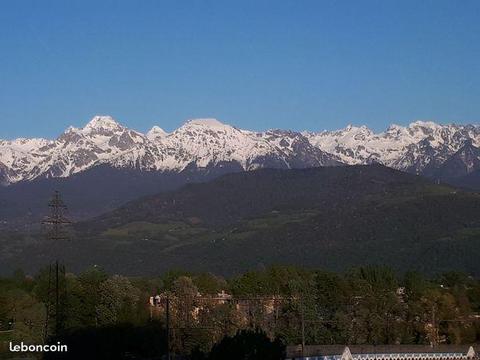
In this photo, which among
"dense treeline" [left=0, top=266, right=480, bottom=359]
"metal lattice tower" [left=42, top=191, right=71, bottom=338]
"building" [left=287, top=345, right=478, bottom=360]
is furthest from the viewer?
"dense treeline" [left=0, top=266, right=480, bottom=359]

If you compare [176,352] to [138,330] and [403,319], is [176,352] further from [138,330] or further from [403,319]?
[403,319]

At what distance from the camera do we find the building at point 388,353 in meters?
74.3

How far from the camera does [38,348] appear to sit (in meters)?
74.1

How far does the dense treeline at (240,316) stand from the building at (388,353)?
346 centimetres

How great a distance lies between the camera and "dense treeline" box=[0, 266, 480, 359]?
8531cm

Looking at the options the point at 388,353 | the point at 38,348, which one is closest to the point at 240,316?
the point at 388,353

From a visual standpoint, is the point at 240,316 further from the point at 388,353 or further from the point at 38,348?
the point at 38,348

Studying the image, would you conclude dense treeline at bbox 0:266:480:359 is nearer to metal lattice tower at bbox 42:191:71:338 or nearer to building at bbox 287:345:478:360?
metal lattice tower at bbox 42:191:71:338

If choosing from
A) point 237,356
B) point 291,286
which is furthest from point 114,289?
point 237,356

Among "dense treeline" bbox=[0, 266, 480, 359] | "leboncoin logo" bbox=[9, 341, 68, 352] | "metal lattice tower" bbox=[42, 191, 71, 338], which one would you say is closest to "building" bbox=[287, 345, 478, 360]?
"dense treeline" bbox=[0, 266, 480, 359]

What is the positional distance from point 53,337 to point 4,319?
34.8m

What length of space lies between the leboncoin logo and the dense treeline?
160 centimetres

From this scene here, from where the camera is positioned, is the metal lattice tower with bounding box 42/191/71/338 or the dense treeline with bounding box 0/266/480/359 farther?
the dense treeline with bounding box 0/266/480/359

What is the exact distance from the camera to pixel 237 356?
175ft
